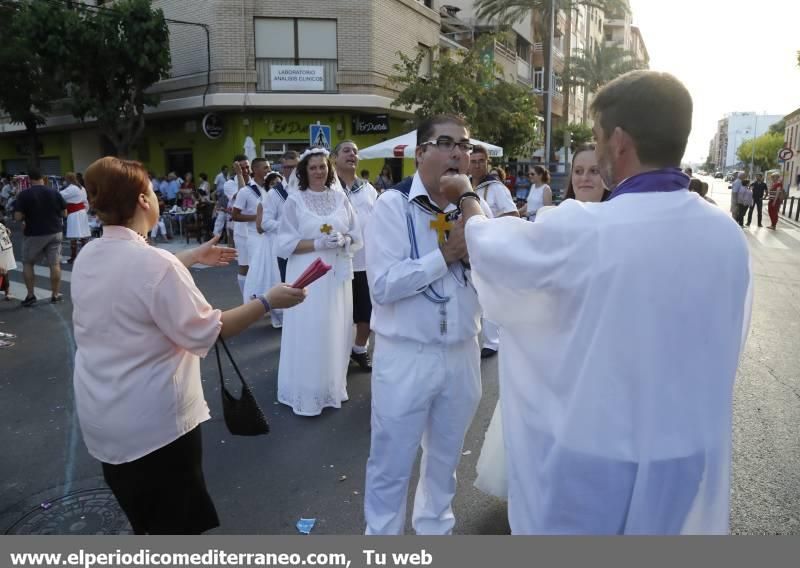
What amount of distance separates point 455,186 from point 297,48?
20435mm

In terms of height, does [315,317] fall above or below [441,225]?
below

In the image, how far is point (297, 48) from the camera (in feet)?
68.2

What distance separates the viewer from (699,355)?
159cm

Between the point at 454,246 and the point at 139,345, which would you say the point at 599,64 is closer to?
the point at 454,246

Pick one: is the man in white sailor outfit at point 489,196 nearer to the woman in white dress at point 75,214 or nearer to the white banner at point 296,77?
the woman in white dress at point 75,214

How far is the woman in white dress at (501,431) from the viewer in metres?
3.21

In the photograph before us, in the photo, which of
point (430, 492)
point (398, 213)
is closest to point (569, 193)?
point (398, 213)

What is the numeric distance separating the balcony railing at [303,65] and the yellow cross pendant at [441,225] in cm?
1951

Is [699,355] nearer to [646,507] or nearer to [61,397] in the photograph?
[646,507]

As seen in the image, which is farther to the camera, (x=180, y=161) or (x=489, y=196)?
(x=180, y=161)

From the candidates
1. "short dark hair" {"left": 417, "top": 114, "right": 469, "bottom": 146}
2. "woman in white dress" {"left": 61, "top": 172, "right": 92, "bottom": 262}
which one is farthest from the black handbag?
"woman in white dress" {"left": 61, "top": 172, "right": 92, "bottom": 262}

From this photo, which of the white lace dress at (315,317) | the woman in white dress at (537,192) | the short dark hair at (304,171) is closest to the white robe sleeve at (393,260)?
the white lace dress at (315,317)

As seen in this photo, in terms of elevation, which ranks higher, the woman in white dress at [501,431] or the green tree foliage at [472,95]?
the green tree foliage at [472,95]

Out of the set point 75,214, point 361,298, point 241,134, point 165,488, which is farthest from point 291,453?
point 241,134
